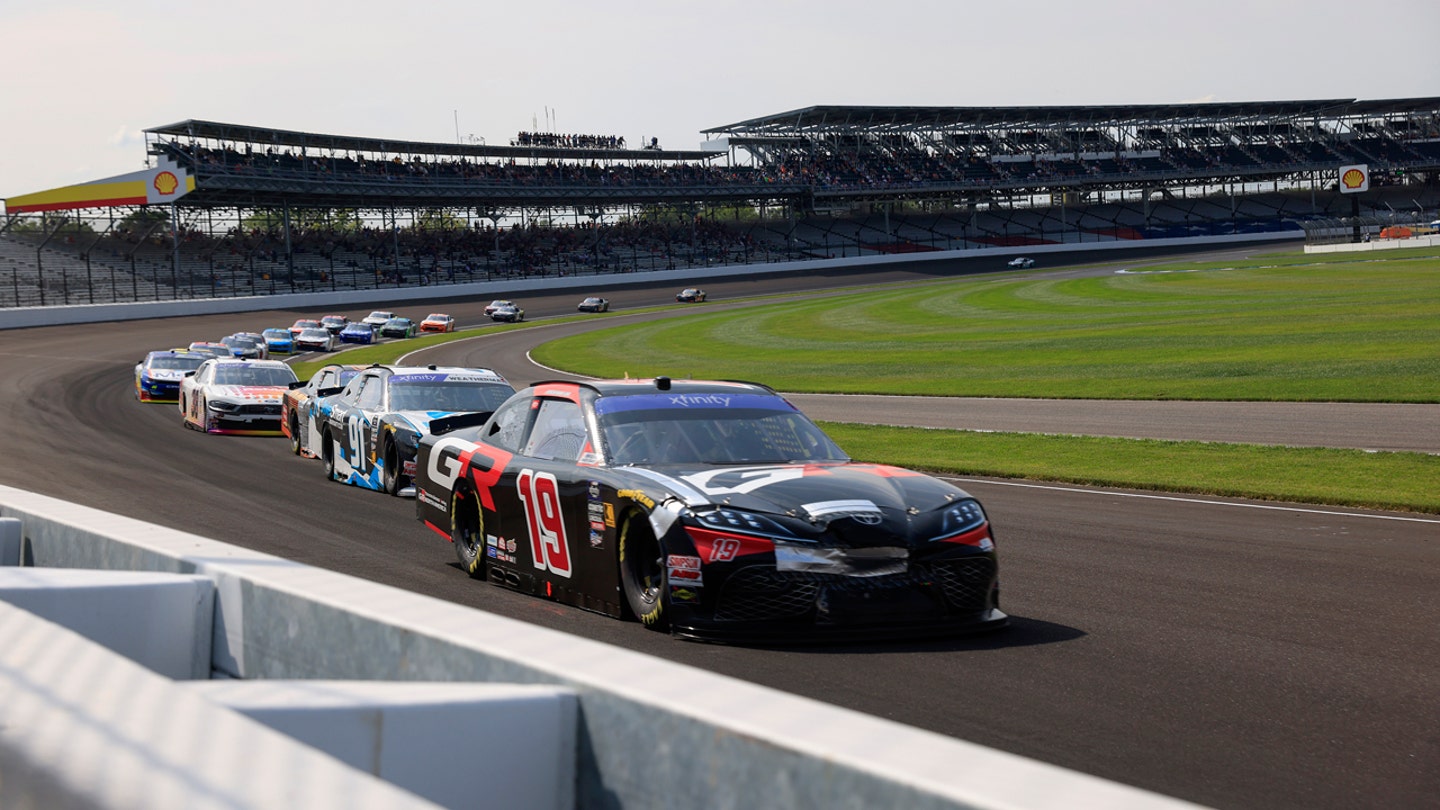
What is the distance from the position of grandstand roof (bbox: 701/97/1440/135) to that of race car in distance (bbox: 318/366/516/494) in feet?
295

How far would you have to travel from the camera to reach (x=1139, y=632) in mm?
6984

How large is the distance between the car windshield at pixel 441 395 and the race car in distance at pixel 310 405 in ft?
6.53

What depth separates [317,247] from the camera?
281ft

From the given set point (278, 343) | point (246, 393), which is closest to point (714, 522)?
point (246, 393)

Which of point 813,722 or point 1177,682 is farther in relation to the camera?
point 1177,682

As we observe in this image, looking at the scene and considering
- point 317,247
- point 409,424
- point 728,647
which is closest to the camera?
point 728,647

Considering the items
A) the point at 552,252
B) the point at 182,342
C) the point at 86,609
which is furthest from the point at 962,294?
the point at 86,609

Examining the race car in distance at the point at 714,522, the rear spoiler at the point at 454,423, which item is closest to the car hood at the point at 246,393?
the rear spoiler at the point at 454,423

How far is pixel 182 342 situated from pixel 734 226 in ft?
193

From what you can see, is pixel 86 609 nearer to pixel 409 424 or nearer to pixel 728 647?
pixel 728 647

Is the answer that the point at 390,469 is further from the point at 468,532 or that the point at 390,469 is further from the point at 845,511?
the point at 845,511

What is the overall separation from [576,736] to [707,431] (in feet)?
19.5

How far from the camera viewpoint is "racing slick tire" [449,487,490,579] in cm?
894

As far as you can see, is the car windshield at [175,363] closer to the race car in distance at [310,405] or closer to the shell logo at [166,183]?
the race car in distance at [310,405]
